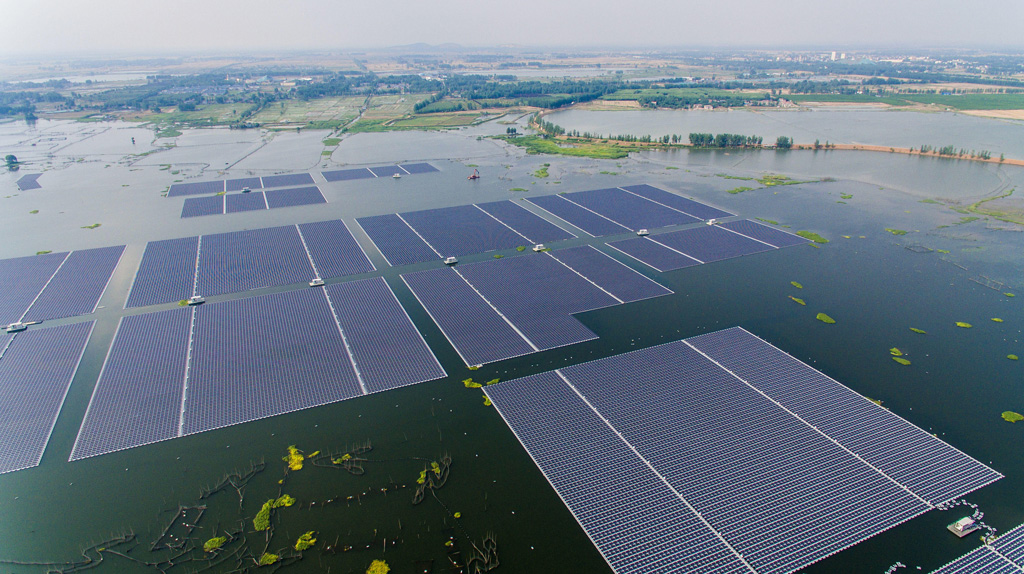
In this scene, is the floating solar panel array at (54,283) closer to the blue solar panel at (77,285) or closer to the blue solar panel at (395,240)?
the blue solar panel at (77,285)

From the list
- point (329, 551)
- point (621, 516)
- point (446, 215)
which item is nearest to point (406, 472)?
point (329, 551)

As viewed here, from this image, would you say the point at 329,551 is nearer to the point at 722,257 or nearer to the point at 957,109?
the point at 722,257

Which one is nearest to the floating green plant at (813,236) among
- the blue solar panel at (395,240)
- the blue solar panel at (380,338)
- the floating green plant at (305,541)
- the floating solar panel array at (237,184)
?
the blue solar panel at (395,240)

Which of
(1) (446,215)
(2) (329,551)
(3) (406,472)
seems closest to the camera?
(2) (329,551)

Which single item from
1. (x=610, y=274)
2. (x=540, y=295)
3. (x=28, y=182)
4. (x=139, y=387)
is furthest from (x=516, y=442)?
(x=28, y=182)

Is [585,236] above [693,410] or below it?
above

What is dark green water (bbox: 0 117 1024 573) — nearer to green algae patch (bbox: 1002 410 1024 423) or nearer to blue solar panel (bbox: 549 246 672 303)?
green algae patch (bbox: 1002 410 1024 423)

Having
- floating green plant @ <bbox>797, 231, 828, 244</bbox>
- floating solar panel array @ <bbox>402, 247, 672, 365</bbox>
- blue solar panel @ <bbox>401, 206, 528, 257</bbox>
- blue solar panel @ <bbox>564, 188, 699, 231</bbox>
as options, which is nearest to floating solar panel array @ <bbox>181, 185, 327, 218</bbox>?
blue solar panel @ <bbox>401, 206, 528, 257</bbox>

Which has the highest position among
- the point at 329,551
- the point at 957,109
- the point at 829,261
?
the point at 957,109
